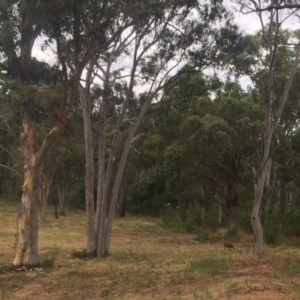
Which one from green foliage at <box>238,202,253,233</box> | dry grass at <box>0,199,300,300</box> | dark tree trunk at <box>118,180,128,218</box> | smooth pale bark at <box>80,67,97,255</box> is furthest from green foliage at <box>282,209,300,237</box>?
dark tree trunk at <box>118,180,128,218</box>

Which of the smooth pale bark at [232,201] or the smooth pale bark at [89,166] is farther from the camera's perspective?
the smooth pale bark at [232,201]

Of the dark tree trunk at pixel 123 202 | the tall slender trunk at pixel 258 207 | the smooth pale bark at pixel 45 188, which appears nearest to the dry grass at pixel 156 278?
the tall slender trunk at pixel 258 207

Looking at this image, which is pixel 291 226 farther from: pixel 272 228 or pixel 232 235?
pixel 232 235

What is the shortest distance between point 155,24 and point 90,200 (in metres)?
5.52

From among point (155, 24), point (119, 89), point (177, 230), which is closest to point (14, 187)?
point (177, 230)

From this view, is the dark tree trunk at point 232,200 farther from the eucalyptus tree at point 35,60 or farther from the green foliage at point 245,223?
the eucalyptus tree at point 35,60

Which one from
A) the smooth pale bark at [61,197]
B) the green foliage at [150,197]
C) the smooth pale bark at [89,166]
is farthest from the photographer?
the green foliage at [150,197]

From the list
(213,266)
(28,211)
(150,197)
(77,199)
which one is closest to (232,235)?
(213,266)

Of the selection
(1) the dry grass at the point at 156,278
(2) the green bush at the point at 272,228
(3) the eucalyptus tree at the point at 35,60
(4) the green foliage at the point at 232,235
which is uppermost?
(3) the eucalyptus tree at the point at 35,60

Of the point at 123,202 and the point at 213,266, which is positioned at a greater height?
the point at 123,202

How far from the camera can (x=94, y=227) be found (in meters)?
15.8

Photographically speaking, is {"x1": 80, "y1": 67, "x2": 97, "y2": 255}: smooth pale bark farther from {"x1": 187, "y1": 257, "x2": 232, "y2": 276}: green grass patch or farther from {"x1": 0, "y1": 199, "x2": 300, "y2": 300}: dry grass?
{"x1": 187, "y1": 257, "x2": 232, "y2": 276}: green grass patch

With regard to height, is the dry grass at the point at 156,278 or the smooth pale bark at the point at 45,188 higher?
the smooth pale bark at the point at 45,188

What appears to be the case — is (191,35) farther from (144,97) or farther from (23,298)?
(23,298)
